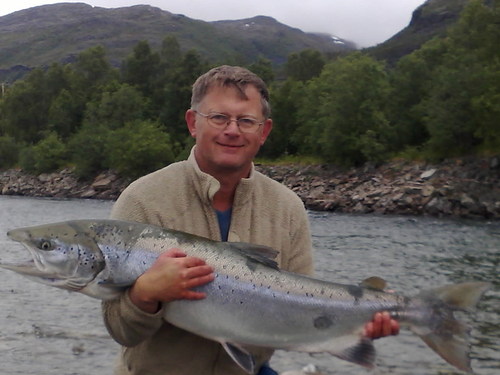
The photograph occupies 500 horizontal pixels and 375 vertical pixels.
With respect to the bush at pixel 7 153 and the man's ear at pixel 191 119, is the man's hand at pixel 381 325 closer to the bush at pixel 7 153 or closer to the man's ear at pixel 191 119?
the man's ear at pixel 191 119

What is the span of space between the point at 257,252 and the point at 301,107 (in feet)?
232

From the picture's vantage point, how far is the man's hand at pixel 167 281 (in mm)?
3406

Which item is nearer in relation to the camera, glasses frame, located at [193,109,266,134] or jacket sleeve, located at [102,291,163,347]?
jacket sleeve, located at [102,291,163,347]

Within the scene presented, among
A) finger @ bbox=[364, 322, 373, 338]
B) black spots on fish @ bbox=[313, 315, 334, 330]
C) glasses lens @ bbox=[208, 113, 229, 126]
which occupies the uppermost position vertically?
glasses lens @ bbox=[208, 113, 229, 126]

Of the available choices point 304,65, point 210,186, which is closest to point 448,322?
point 210,186

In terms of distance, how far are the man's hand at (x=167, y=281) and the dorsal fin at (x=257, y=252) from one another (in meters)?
0.30

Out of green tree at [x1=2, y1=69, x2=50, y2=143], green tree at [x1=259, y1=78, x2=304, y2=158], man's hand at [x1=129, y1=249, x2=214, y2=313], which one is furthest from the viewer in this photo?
green tree at [x1=2, y1=69, x2=50, y2=143]

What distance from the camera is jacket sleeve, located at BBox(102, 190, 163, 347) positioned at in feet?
11.4

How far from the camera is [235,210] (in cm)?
394

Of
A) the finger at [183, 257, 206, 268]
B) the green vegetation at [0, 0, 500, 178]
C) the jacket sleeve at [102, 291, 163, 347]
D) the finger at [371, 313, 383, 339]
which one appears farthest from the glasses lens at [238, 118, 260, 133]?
the green vegetation at [0, 0, 500, 178]

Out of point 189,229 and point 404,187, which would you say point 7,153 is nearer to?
point 404,187

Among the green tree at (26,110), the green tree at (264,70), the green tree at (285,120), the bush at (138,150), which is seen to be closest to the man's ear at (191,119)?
the green tree at (285,120)

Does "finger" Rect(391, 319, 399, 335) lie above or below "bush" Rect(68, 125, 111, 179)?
above

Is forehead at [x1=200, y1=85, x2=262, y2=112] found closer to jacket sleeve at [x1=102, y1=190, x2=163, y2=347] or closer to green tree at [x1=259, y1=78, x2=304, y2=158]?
jacket sleeve at [x1=102, y1=190, x2=163, y2=347]
